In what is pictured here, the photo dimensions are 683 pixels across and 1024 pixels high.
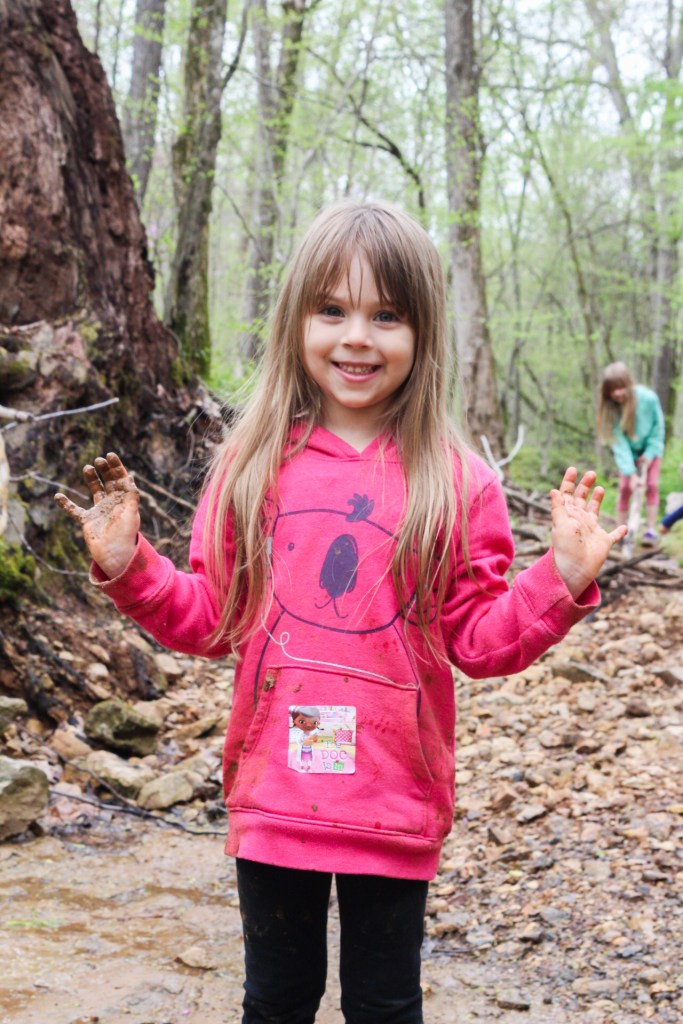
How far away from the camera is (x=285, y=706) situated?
66.4 inches

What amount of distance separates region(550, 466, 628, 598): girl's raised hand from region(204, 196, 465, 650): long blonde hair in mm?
228

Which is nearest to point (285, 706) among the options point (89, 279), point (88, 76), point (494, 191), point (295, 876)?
point (295, 876)

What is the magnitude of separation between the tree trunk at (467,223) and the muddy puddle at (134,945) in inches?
324

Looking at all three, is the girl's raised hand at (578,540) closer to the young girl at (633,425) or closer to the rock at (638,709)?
the rock at (638,709)

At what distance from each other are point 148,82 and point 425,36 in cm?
640

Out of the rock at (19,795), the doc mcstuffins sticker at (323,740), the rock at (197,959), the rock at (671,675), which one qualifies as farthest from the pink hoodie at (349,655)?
the rock at (671,675)

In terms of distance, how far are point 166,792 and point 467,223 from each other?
8.83 m

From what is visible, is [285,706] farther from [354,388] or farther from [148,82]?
[148,82]

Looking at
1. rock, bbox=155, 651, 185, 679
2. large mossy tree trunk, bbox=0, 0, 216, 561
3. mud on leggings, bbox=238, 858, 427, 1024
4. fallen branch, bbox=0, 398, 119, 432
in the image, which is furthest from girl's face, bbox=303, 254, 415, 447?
rock, bbox=155, 651, 185, 679

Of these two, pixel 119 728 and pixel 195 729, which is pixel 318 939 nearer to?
pixel 119 728

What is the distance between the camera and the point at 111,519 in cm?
177

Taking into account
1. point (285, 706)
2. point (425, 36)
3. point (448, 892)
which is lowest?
point (448, 892)

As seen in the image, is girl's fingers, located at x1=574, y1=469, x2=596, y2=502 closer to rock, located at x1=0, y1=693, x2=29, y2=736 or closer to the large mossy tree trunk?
rock, located at x1=0, y1=693, x2=29, y2=736

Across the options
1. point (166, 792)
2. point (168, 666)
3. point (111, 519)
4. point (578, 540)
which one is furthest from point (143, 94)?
point (578, 540)
